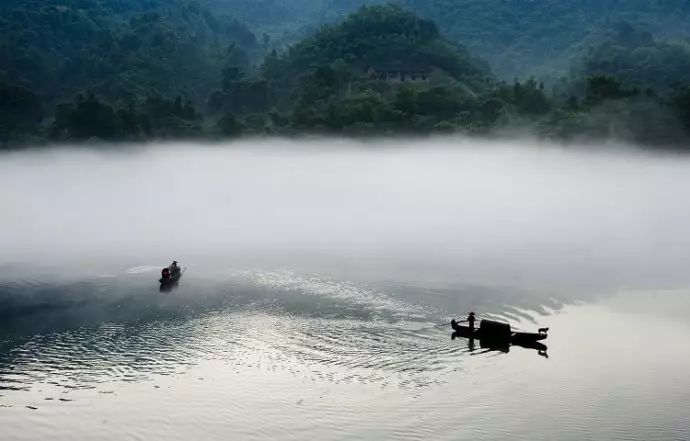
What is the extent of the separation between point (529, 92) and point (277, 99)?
61.7 metres

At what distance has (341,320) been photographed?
34.8 metres

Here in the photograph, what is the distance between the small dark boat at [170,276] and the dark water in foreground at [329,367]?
0.96m

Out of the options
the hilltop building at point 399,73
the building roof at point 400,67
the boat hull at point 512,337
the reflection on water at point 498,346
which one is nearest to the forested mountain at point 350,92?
the hilltop building at point 399,73

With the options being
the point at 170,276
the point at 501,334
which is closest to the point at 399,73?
the point at 170,276

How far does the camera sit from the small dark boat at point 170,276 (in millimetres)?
41969

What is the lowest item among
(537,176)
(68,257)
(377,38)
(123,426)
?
(123,426)

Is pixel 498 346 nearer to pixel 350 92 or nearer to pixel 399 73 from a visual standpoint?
pixel 350 92

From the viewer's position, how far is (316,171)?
134000mm

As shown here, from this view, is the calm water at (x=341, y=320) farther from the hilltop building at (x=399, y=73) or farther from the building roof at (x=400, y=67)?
the building roof at (x=400, y=67)

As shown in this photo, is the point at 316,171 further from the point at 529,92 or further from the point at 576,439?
the point at 576,439

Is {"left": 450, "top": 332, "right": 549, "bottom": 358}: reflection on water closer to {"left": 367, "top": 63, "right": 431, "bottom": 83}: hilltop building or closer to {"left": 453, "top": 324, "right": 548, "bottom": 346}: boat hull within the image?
{"left": 453, "top": 324, "right": 548, "bottom": 346}: boat hull

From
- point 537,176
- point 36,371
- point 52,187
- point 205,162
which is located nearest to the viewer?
point 36,371

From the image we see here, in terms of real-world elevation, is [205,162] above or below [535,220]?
above

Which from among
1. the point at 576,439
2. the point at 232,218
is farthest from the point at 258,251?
the point at 576,439
